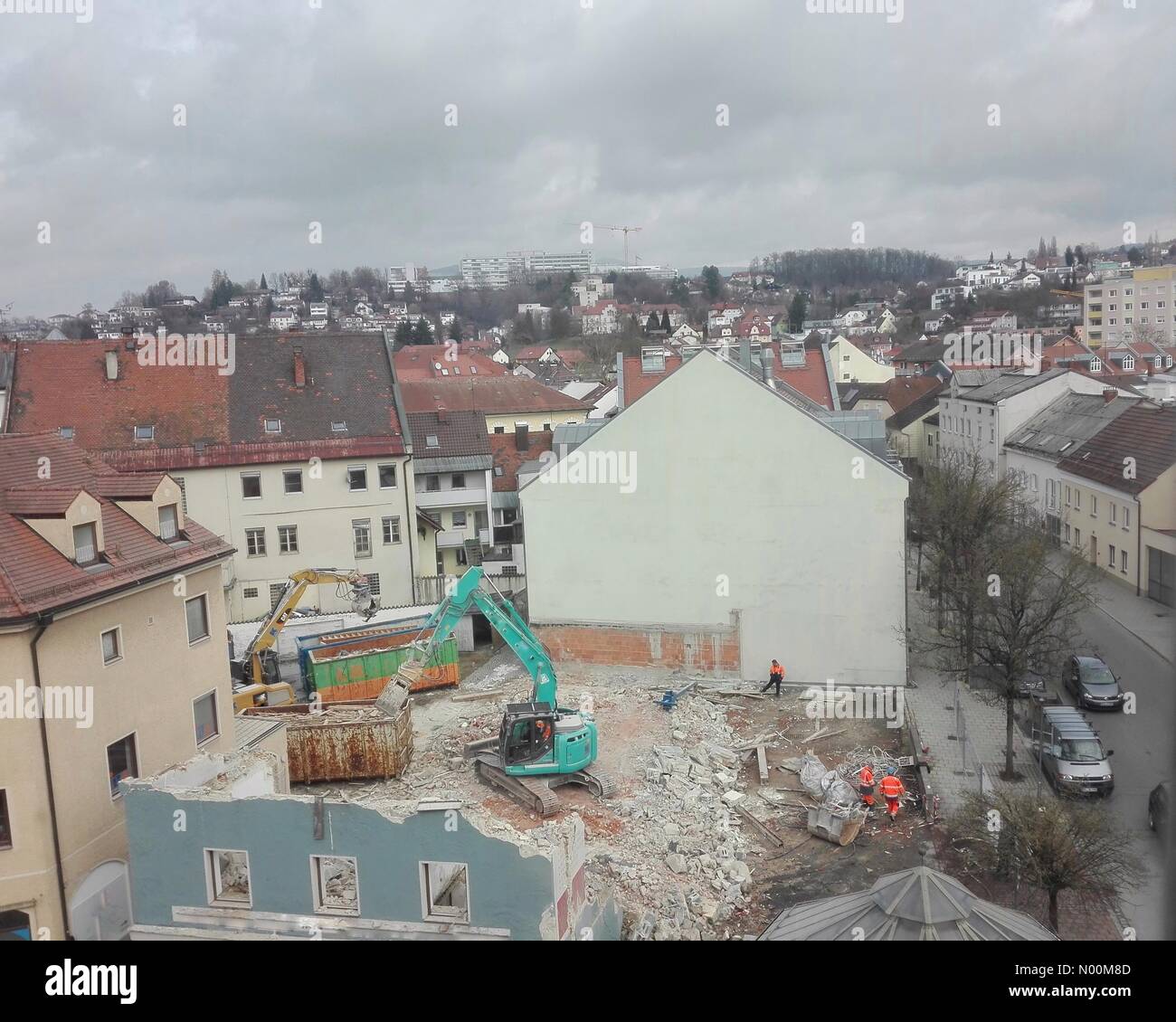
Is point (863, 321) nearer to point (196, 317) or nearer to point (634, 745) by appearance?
point (196, 317)

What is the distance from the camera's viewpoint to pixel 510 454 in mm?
36781

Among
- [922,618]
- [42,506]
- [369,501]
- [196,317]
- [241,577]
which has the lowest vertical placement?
[922,618]

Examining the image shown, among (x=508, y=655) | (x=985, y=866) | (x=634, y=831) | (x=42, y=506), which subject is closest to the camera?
(x=42, y=506)

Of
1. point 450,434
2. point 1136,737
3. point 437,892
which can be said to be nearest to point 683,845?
point 437,892

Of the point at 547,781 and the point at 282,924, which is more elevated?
the point at 282,924

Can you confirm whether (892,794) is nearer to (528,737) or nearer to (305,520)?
(528,737)

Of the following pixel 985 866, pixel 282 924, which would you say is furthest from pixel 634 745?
pixel 282 924

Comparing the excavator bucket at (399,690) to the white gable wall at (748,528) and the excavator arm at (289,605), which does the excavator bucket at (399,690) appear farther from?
the white gable wall at (748,528)

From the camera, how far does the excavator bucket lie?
61.7ft

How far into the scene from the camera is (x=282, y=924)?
10.6 metres

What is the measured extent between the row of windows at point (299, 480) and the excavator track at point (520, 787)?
14.0 meters

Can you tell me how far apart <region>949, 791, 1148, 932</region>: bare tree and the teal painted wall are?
256 inches

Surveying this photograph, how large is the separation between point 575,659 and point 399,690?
7233mm

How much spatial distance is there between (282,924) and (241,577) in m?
20.7
